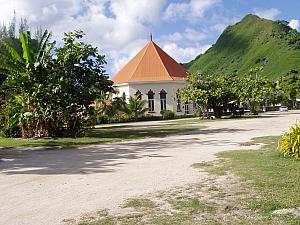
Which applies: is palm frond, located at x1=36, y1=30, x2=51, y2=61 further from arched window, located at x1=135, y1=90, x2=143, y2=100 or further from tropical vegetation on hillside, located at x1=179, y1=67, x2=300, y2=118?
arched window, located at x1=135, y1=90, x2=143, y2=100

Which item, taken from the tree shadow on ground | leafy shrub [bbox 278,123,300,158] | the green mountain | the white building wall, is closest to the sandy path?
the tree shadow on ground

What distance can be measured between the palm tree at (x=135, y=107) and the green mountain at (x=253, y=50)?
171ft

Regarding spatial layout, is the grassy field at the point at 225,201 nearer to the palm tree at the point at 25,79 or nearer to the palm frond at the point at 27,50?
the palm tree at the point at 25,79

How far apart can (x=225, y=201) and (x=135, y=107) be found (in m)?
40.9

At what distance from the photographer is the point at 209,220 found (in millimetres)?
5688

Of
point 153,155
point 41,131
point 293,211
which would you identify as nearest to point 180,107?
point 41,131

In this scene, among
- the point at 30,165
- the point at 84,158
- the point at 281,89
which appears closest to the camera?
the point at 30,165

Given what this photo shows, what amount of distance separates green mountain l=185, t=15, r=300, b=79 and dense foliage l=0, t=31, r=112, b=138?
75.8 metres

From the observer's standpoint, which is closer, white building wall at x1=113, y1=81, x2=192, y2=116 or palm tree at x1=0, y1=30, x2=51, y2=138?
palm tree at x1=0, y1=30, x2=51, y2=138

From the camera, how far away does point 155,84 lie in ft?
168

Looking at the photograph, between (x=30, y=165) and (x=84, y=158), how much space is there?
194 centimetres

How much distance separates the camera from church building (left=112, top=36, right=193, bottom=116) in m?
50.8

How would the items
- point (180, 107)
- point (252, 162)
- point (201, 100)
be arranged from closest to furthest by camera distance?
1. point (252, 162)
2. point (201, 100)
3. point (180, 107)

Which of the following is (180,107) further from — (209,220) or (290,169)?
(209,220)
